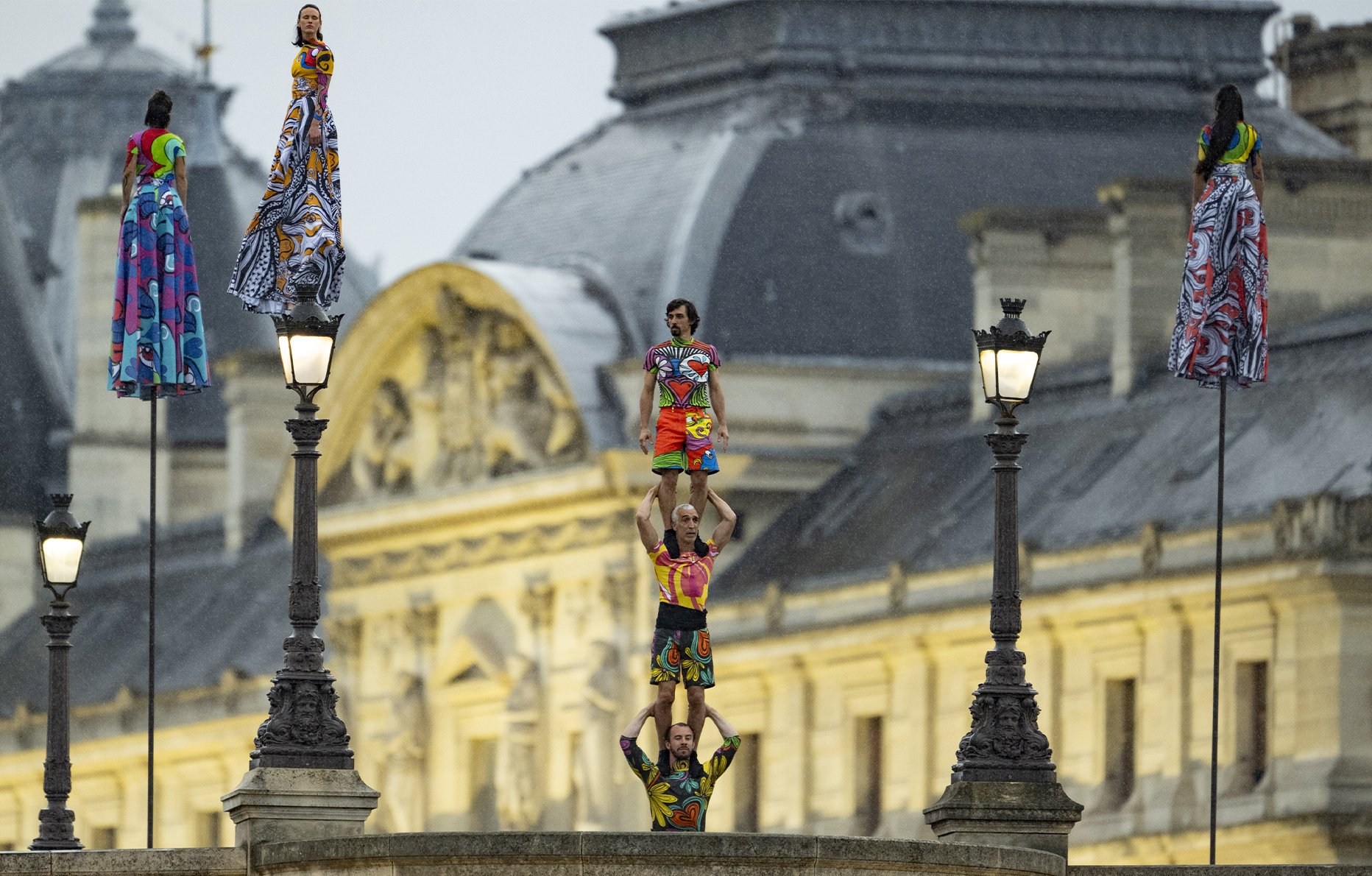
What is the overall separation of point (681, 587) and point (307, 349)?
12.7 ft

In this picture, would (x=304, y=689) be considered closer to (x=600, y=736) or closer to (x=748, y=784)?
(x=748, y=784)

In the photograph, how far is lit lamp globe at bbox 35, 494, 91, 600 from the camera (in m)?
54.5

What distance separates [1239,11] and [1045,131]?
3.86 m

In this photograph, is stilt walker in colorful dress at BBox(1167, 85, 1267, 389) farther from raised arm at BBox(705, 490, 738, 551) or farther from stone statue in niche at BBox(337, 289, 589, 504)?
stone statue in niche at BBox(337, 289, 589, 504)

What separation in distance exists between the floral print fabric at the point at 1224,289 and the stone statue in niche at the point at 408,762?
Result: 3680 cm

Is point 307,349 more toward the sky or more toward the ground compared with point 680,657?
more toward the sky

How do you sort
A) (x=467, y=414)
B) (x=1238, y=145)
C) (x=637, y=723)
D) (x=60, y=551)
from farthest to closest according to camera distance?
(x=467, y=414) → (x=60, y=551) → (x=1238, y=145) → (x=637, y=723)

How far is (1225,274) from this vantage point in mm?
52875

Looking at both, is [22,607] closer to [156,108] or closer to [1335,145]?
[1335,145]

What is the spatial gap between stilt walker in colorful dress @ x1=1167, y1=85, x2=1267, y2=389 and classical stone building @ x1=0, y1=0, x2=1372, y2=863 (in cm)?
1636

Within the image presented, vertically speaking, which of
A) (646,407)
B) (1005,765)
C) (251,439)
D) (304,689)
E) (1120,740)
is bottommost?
(1005,765)

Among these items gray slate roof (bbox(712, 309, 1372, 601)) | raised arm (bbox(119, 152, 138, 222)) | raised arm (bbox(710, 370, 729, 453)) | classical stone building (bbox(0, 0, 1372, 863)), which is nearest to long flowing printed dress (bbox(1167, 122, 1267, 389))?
raised arm (bbox(710, 370, 729, 453))

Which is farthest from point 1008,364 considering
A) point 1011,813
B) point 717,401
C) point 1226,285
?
point 1226,285

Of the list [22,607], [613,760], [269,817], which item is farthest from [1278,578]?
[22,607]
